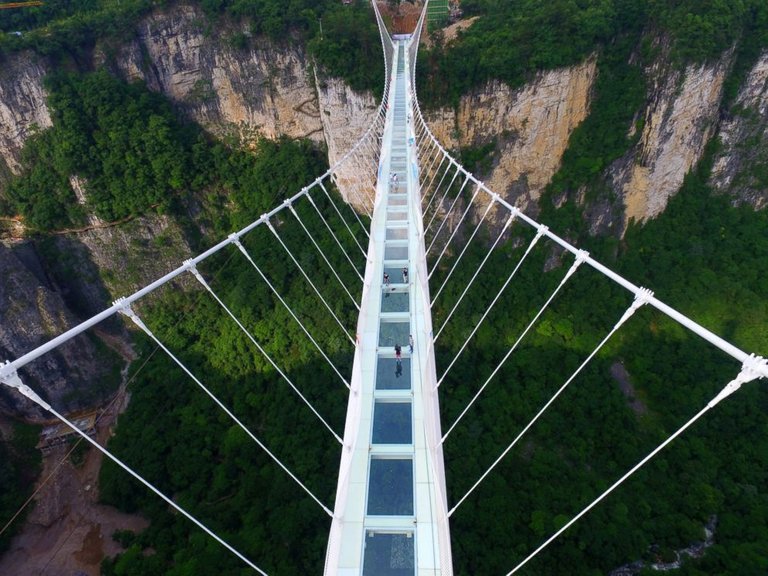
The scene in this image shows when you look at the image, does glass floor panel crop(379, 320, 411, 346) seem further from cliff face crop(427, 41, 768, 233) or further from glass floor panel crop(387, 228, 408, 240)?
cliff face crop(427, 41, 768, 233)

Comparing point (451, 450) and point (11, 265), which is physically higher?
point (11, 265)

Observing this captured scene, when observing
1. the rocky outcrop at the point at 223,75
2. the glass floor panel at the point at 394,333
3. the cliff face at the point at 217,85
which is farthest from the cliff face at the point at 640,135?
the glass floor panel at the point at 394,333

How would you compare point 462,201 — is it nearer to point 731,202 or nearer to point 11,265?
point 731,202

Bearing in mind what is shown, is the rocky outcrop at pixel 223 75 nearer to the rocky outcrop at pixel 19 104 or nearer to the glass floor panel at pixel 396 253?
the rocky outcrop at pixel 19 104

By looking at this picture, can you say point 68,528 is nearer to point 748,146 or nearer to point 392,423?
point 392,423

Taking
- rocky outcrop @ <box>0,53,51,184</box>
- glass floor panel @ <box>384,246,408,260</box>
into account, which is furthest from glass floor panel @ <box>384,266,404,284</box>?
rocky outcrop @ <box>0,53,51,184</box>

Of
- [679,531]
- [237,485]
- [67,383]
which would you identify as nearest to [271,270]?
[237,485]
